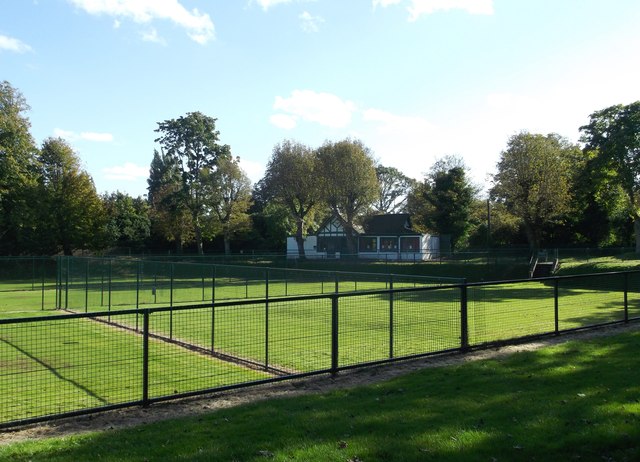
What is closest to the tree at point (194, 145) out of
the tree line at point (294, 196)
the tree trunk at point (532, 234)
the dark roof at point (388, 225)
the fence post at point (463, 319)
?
the tree line at point (294, 196)

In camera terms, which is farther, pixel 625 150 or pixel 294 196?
pixel 294 196

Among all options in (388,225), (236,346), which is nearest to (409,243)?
(388,225)

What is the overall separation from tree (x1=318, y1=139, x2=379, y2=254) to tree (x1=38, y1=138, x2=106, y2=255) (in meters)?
25.0

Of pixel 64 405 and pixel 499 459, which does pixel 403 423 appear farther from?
pixel 64 405

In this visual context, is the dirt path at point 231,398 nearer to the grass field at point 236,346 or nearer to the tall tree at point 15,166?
the grass field at point 236,346

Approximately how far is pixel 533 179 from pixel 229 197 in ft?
122

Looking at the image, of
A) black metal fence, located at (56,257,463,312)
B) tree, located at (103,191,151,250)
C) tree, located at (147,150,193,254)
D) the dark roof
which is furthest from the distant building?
black metal fence, located at (56,257,463,312)

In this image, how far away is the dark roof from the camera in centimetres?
7012

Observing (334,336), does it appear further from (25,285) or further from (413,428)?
(25,285)

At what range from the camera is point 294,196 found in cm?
6378

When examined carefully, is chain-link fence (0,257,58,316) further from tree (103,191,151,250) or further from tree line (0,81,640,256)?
tree (103,191,151,250)

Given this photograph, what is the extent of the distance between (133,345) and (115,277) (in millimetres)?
11867

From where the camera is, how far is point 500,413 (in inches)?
266

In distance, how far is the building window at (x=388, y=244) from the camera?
68.9m
